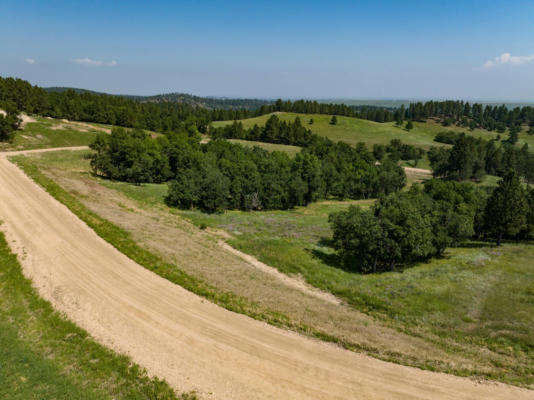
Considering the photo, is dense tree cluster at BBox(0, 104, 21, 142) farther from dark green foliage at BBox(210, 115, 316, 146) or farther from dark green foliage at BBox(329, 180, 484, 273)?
dark green foliage at BBox(329, 180, 484, 273)

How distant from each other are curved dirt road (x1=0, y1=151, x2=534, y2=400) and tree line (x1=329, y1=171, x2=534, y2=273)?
19456mm

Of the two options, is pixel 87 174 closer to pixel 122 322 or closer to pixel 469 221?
pixel 122 322

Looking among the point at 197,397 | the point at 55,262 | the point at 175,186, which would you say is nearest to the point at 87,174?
the point at 175,186

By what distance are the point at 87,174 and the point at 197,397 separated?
6364 cm

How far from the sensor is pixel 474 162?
123m

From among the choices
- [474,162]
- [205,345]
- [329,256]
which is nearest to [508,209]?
[329,256]

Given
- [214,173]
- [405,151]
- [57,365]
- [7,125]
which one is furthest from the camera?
[405,151]

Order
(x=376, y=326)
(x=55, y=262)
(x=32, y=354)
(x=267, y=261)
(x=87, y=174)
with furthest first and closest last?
(x=87, y=174), (x=267, y=261), (x=55, y=262), (x=376, y=326), (x=32, y=354)

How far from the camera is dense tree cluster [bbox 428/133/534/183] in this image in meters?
122

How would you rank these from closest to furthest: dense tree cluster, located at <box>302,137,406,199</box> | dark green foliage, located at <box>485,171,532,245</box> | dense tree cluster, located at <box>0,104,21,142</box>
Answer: dark green foliage, located at <box>485,171,532,245</box>, dense tree cluster, located at <box>0,104,21,142</box>, dense tree cluster, located at <box>302,137,406,199</box>

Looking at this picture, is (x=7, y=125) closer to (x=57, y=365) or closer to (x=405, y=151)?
(x=57, y=365)

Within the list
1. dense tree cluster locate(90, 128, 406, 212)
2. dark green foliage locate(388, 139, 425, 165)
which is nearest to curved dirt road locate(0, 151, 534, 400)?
dense tree cluster locate(90, 128, 406, 212)

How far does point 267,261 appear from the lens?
118 feet

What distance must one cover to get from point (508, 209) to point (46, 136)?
4395 inches
